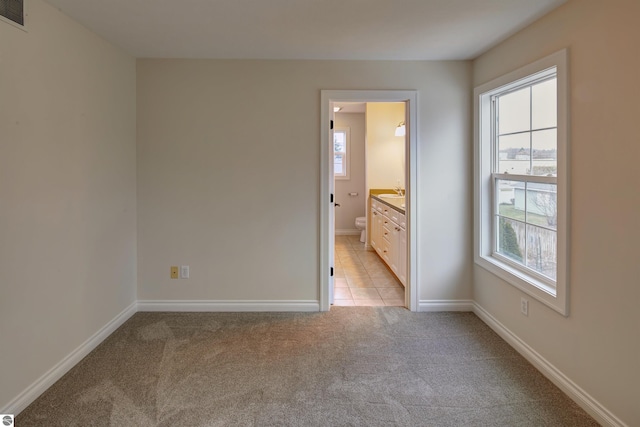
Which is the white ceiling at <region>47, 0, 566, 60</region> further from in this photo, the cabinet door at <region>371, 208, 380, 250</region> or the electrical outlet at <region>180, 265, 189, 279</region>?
the cabinet door at <region>371, 208, 380, 250</region>

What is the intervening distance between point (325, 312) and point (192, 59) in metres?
2.57

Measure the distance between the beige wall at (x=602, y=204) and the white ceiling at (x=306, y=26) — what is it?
393 millimetres

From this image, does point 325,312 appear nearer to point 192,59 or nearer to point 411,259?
point 411,259

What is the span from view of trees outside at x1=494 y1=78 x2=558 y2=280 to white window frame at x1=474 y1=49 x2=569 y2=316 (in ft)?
0.23

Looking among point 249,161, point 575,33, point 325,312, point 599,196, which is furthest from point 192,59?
point 599,196

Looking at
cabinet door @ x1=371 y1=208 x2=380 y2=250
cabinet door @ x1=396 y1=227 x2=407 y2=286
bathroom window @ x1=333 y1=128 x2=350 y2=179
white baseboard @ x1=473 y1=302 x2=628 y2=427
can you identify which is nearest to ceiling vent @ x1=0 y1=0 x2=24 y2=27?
cabinet door @ x1=396 y1=227 x2=407 y2=286

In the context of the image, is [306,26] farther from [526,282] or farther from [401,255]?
[401,255]

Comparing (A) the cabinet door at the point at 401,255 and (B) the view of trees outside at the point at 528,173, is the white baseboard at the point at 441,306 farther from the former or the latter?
(B) the view of trees outside at the point at 528,173

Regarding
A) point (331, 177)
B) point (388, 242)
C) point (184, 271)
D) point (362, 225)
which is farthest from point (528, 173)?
point (362, 225)

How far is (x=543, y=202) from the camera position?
2469mm

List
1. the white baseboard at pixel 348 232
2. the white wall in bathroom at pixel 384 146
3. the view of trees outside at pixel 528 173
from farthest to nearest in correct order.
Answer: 1. the white baseboard at pixel 348 232
2. the white wall in bathroom at pixel 384 146
3. the view of trees outside at pixel 528 173

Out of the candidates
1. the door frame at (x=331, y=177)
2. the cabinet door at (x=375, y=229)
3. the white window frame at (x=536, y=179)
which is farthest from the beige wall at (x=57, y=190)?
the cabinet door at (x=375, y=229)

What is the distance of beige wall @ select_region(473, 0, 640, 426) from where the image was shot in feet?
5.72

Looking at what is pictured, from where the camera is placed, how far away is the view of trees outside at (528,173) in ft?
7.85
